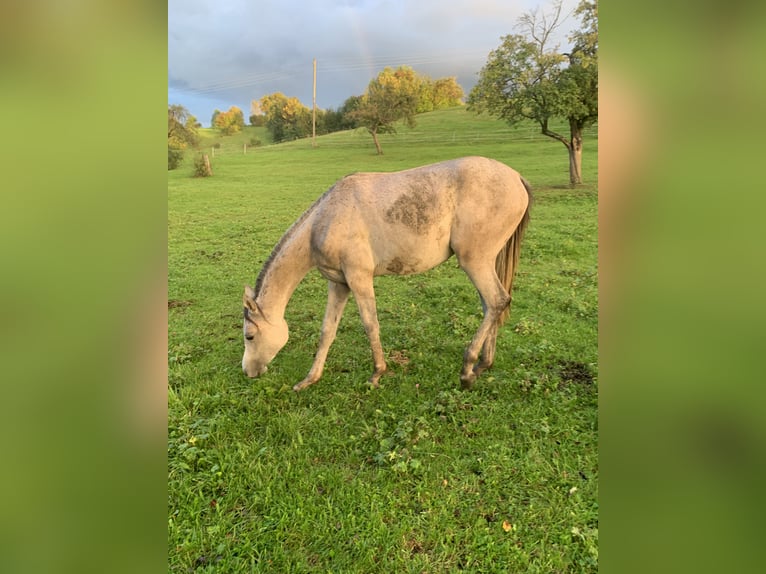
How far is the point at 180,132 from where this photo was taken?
25500 millimetres

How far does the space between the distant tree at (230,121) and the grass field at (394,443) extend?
2948 centimetres

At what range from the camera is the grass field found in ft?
8.84

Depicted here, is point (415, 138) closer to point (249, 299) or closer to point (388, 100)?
point (388, 100)

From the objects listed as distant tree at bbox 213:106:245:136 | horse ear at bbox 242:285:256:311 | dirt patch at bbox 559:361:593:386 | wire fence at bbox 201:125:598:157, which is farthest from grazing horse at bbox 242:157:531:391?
distant tree at bbox 213:106:245:136

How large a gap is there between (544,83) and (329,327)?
15.8m

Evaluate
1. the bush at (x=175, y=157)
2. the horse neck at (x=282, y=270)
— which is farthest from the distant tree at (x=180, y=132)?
the horse neck at (x=282, y=270)

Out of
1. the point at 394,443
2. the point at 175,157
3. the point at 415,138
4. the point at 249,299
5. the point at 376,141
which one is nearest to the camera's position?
the point at 394,443

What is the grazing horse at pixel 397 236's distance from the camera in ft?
14.4

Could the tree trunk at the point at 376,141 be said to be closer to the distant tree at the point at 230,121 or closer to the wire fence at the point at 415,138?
the wire fence at the point at 415,138

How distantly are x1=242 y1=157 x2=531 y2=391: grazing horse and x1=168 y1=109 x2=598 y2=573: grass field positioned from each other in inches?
19.7

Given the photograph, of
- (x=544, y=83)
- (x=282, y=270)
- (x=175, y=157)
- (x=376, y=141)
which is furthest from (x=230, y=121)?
(x=282, y=270)
